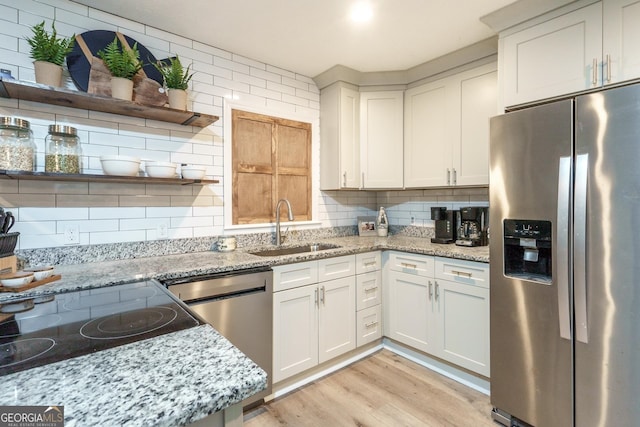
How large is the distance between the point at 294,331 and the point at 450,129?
79.6 inches

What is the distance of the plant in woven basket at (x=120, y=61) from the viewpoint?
181 centimetres

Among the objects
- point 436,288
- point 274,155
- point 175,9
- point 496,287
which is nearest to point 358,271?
point 436,288

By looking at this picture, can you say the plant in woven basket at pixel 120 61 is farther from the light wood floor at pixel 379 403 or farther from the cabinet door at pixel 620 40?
the cabinet door at pixel 620 40

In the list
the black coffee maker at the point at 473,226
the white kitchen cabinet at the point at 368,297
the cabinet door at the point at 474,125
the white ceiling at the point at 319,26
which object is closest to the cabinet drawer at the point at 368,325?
the white kitchen cabinet at the point at 368,297

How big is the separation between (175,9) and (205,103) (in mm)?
611

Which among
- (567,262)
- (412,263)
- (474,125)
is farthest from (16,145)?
(474,125)

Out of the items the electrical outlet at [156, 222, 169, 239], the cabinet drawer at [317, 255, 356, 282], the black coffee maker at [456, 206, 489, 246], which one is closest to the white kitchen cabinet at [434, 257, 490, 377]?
the black coffee maker at [456, 206, 489, 246]

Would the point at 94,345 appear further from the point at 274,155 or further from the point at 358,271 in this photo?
the point at 274,155

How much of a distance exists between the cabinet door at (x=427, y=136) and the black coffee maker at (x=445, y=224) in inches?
9.7

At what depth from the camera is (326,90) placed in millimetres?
3033

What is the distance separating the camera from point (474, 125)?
98.6 inches

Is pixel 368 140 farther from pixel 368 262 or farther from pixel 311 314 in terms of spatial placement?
pixel 311 314

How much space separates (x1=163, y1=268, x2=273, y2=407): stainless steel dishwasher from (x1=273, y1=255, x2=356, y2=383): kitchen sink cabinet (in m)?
0.09

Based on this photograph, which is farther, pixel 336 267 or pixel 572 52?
pixel 336 267
